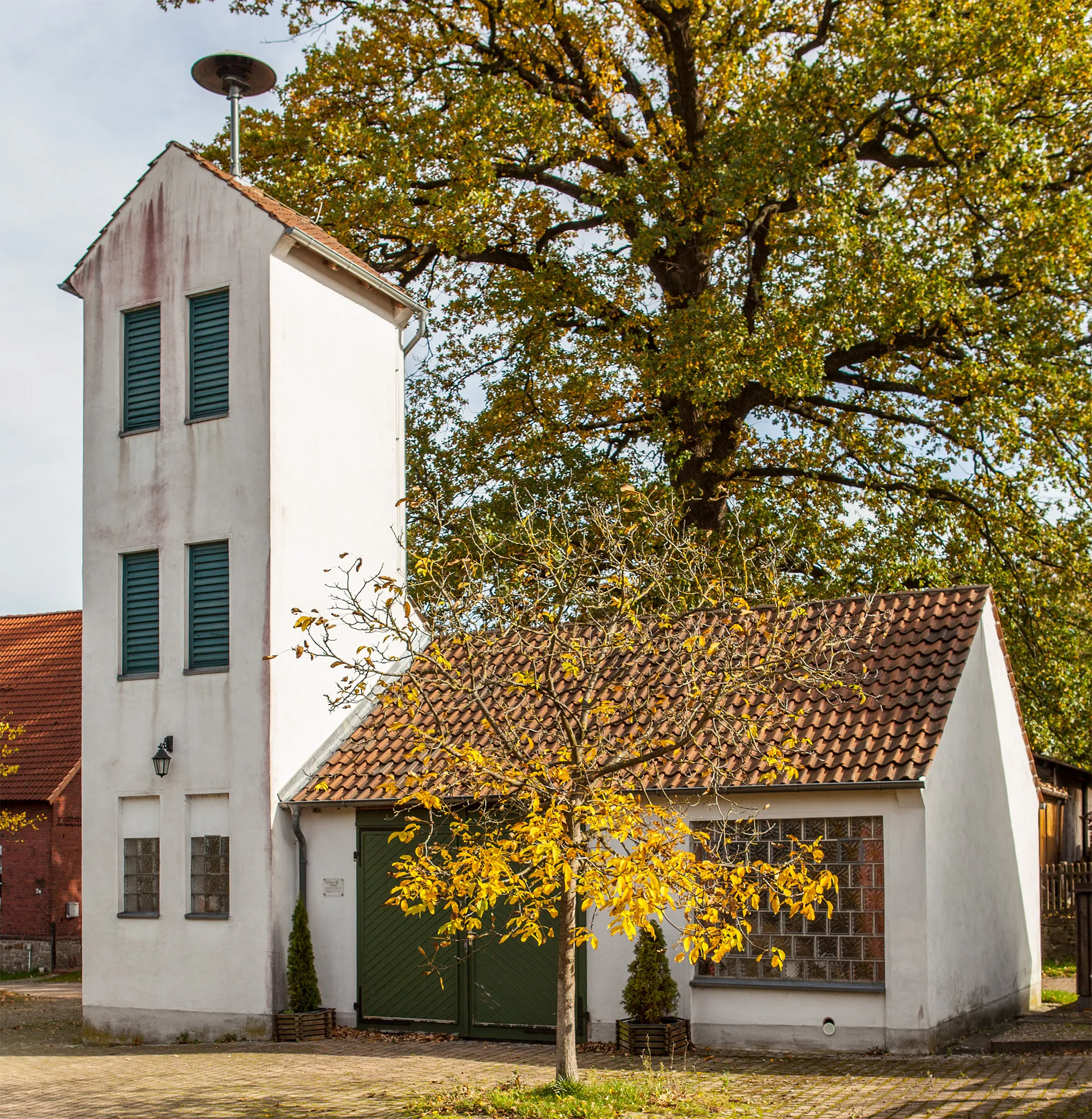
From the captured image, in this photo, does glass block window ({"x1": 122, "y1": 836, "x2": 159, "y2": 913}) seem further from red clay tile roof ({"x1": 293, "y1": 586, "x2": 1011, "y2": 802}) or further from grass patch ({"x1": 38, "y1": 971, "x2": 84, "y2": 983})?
grass patch ({"x1": 38, "y1": 971, "x2": 84, "y2": 983})

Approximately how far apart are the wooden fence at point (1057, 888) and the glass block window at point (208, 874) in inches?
527

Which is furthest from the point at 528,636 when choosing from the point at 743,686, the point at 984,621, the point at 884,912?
the point at 984,621

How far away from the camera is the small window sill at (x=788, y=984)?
43.5 feet

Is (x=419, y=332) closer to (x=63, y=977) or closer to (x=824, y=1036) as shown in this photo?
(x=824, y=1036)

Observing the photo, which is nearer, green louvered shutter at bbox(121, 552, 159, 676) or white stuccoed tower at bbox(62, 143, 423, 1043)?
white stuccoed tower at bbox(62, 143, 423, 1043)

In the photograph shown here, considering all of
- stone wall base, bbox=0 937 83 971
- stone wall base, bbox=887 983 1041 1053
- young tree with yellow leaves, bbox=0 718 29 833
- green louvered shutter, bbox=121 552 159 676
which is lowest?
stone wall base, bbox=0 937 83 971

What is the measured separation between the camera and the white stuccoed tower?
16172 millimetres

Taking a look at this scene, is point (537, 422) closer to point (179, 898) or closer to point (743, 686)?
point (179, 898)

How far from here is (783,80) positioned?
2158 cm

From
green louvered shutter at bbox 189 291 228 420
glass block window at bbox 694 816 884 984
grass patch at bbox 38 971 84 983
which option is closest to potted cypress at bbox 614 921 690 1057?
glass block window at bbox 694 816 884 984

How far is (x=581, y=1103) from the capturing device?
10328mm

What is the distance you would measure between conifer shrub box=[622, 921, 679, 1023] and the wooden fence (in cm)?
1029

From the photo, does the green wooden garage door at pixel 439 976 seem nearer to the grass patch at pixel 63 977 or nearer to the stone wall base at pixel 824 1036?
the stone wall base at pixel 824 1036

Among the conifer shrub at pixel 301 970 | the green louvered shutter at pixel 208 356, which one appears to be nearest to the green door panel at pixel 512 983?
the conifer shrub at pixel 301 970
